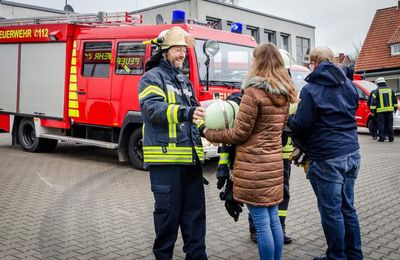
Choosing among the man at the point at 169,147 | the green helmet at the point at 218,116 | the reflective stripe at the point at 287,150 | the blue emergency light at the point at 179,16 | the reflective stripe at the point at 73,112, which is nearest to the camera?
the green helmet at the point at 218,116

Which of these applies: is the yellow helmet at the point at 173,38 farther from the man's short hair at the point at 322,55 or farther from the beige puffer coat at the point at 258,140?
the man's short hair at the point at 322,55

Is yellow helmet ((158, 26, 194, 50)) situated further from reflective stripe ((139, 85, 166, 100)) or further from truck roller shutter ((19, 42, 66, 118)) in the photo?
truck roller shutter ((19, 42, 66, 118))

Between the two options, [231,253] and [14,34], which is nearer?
Answer: [231,253]

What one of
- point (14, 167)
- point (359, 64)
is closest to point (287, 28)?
point (359, 64)

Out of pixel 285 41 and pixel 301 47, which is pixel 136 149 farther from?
pixel 301 47

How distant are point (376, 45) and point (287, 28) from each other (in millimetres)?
6035

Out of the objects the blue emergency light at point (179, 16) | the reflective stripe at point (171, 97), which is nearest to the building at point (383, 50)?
the blue emergency light at point (179, 16)

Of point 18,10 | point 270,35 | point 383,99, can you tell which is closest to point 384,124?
point 383,99

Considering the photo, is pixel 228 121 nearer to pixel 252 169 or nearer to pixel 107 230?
pixel 252 169

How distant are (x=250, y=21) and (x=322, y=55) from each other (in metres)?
27.3

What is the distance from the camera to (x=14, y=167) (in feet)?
32.1

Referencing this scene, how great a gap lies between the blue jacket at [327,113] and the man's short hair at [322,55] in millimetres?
123

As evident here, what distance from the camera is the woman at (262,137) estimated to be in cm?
352

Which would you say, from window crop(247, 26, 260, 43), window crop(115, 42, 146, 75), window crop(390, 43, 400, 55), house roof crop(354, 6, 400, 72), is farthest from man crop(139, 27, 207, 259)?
window crop(390, 43, 400, 55)
